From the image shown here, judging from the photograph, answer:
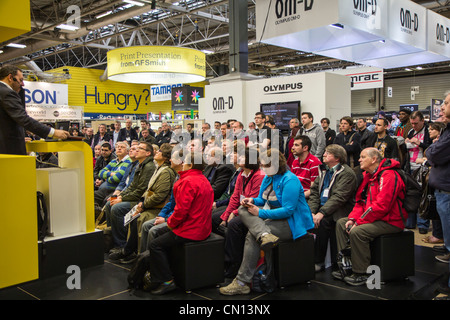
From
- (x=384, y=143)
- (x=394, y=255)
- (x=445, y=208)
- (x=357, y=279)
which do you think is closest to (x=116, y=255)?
(x=357, y=279)

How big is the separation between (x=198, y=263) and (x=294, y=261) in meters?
0.85

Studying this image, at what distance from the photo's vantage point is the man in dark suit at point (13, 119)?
10.9 ft

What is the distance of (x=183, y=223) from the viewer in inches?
132

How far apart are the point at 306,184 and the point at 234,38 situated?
4411mm

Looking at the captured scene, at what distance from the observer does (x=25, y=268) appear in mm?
2982

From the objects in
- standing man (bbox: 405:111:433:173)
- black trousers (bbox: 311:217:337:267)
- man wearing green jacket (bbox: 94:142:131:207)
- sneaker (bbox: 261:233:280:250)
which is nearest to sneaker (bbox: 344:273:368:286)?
black trousers (bbox: 311:217:337:267)

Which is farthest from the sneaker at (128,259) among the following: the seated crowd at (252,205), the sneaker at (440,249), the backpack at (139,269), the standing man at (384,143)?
the standing man at (384,143)

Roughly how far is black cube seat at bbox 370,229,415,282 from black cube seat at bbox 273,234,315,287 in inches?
22.6

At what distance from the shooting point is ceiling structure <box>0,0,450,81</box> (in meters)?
11.6

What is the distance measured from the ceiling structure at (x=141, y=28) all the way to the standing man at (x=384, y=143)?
2.33 meters

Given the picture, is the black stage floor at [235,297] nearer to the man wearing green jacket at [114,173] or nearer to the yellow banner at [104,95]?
the man wearing green jacket at [114,173]

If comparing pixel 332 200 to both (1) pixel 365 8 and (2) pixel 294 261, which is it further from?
(1) pixel 365 8

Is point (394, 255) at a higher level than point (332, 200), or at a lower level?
lower
